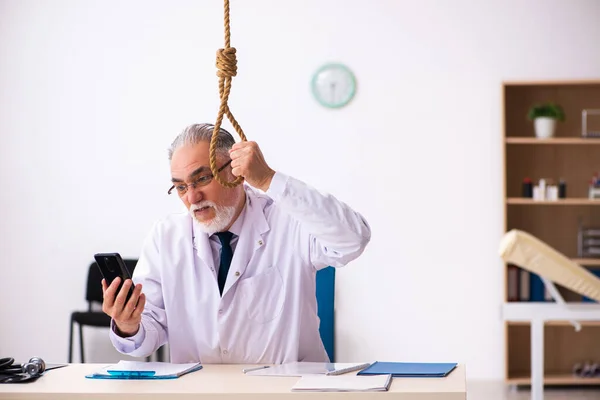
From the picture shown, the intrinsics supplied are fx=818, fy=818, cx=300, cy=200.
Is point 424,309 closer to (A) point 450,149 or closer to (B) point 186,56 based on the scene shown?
(A) point 450,149

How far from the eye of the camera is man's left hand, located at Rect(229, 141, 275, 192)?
194cm

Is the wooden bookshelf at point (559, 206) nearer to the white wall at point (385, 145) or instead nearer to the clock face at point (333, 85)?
the white wall at point (385, 145)

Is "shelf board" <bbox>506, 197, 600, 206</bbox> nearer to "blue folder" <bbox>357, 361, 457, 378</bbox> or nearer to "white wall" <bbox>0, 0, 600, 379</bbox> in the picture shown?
"white wall" <bbox>0, 0, 600, 379</bbox>

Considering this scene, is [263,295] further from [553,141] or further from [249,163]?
[553,141]

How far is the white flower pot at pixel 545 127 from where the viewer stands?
4.88 m

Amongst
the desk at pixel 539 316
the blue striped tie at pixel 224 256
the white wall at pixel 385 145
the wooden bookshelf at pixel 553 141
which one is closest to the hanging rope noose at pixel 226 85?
the blue striped tie at pixel 224 256

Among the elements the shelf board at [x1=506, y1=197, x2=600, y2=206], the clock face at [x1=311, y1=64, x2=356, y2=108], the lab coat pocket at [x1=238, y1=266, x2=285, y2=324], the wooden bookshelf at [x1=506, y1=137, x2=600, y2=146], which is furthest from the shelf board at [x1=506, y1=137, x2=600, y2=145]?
the lab coat pocket at [x1=238, y1=266, x2=285, y2=324]

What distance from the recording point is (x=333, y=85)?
5.04m

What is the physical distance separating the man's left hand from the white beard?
0.32 metres

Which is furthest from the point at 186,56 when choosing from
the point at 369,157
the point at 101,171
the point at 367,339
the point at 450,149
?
the point at 367,339

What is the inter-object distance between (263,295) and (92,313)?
270cm

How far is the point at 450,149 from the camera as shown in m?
5.06

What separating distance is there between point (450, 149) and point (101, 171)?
2.18 metres

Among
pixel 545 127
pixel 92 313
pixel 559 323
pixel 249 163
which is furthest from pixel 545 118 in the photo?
pixel 249 163
